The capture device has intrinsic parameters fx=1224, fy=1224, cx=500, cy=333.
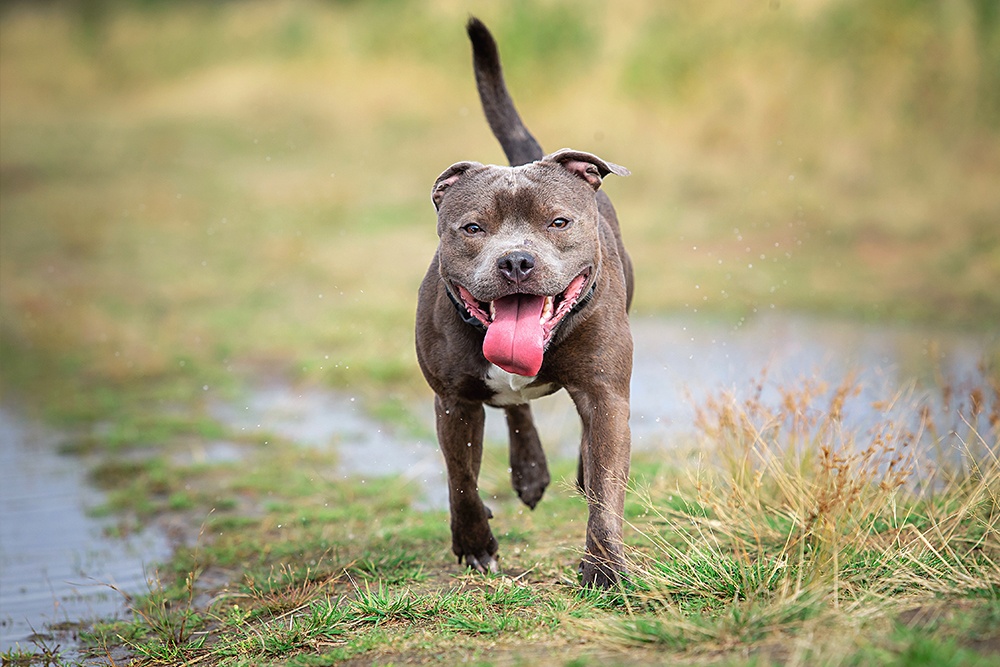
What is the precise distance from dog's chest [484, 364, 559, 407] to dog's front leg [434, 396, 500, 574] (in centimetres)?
15

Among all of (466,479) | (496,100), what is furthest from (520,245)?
(496,100)

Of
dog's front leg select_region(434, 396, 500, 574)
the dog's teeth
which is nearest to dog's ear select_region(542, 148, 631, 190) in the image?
the dog's teeth

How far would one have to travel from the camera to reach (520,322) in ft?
15.0

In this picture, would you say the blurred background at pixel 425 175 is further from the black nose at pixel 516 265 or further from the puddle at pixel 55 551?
the black nose at pixel 516 265

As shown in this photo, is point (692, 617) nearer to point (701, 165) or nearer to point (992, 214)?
point (992, 214)

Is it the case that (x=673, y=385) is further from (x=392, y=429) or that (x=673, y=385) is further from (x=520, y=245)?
(x=520, y=245)

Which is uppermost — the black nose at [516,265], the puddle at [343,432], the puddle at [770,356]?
the black nose at [516,265]

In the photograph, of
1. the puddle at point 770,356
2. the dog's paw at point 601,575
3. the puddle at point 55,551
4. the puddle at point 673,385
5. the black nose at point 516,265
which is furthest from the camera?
the puddle at point 770,356

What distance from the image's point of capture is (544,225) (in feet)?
15.5

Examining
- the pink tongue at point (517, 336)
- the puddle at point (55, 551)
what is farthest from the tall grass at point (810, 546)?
the puddle at point (55, 551)

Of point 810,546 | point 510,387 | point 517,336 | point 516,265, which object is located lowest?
point 810,546

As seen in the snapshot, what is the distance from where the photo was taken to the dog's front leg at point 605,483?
4754 millimetres

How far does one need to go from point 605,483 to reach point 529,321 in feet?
2.45

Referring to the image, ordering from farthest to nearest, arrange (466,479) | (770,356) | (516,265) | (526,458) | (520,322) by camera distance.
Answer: (770,356) < (526,458) < (466,479) < (520,322) < (516,265)
